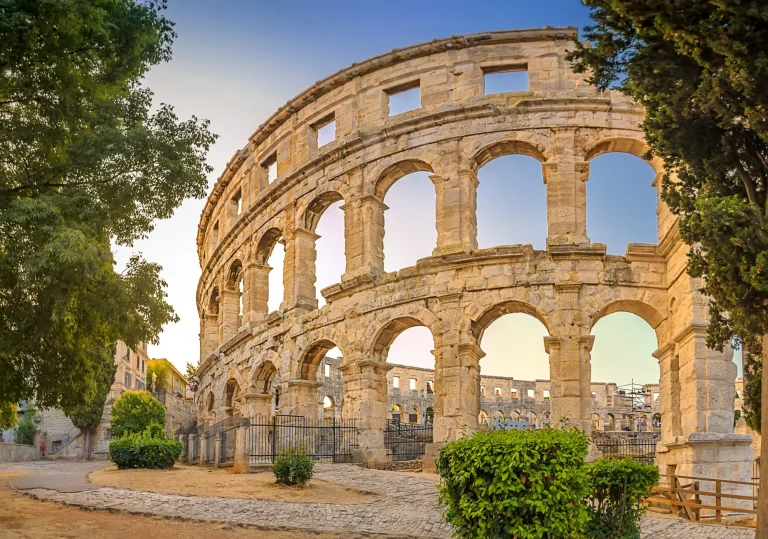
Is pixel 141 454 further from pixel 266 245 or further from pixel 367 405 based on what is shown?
pixel 266 245

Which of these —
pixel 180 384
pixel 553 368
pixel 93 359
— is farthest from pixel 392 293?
pixel 180 384

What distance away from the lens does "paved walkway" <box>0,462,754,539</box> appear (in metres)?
11.0

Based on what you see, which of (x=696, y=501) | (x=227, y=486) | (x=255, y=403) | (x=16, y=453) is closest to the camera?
(x=696, y=501)

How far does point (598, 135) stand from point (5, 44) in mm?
14090

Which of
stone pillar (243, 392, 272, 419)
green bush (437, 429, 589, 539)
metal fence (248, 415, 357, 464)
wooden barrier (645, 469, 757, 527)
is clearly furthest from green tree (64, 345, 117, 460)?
green bush (437, 429, 589, 539)

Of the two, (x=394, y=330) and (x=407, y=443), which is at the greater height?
(x=394, y=330)

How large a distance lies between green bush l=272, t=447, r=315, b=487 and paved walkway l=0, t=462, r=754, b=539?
0.94 meters

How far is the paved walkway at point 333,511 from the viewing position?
36.1 feet

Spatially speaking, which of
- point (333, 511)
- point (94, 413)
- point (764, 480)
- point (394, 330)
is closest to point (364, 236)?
point (394, 330)

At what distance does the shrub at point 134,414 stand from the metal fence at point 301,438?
44.4 feet

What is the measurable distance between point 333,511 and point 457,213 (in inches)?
376

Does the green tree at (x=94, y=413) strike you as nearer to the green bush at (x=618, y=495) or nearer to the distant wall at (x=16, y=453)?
the distant wall at (x=16, y=453)

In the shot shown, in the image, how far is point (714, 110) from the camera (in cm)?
849

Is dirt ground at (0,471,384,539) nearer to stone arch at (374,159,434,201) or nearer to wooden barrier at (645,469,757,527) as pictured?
wooden barrier at (645,469,757,527)
